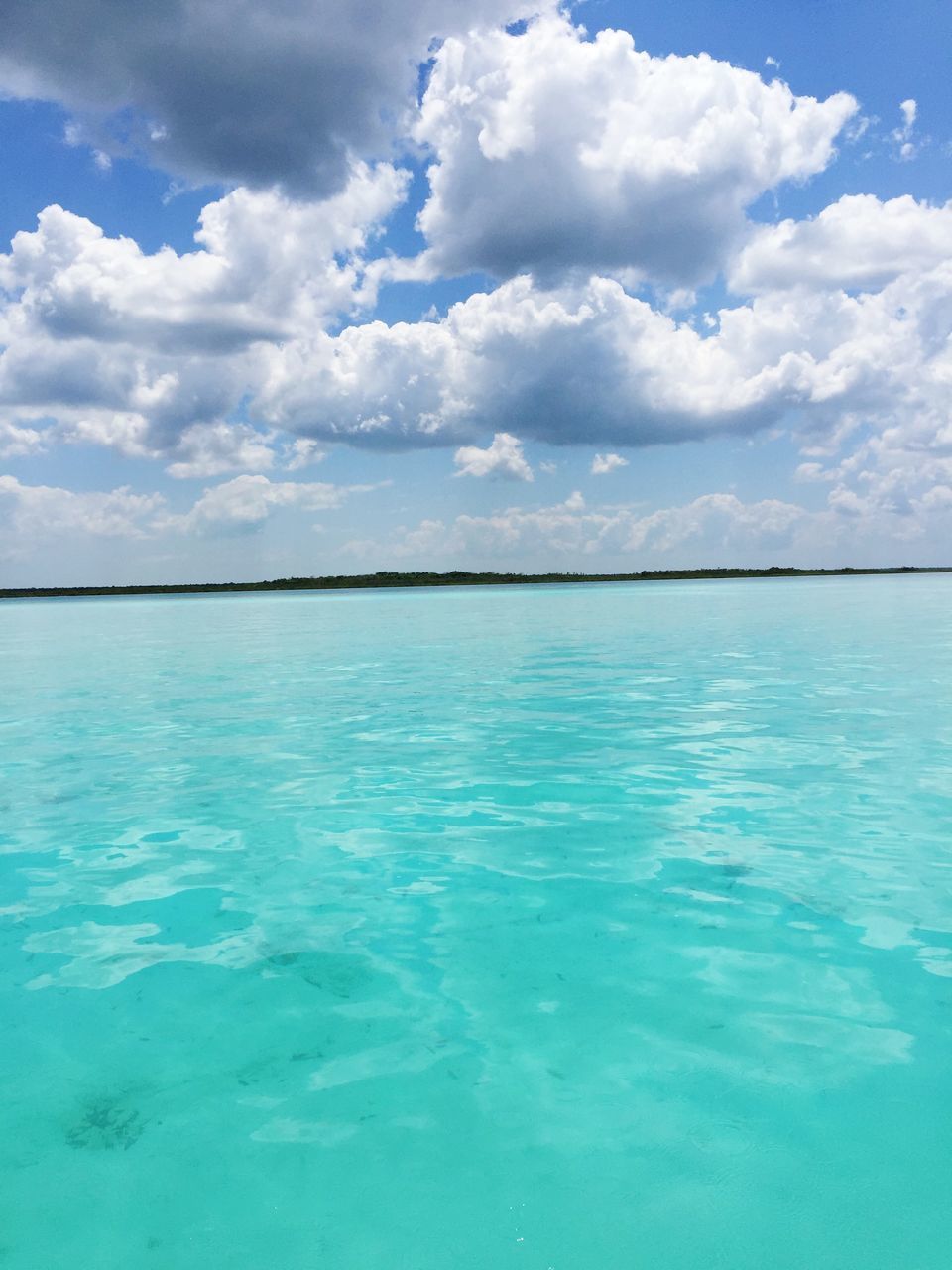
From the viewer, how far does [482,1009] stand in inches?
251

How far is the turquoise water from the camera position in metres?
4.32

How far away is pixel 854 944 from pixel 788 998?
1254 mm

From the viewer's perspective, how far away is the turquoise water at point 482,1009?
14.2 ft

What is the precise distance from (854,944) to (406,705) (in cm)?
1508

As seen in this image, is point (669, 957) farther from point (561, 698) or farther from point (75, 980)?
point (561, 698)

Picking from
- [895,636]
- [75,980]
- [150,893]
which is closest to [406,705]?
[150,893]

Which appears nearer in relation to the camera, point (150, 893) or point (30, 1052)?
point (30, 1052)

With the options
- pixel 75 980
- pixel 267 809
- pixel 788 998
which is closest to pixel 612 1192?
pixel 788 998

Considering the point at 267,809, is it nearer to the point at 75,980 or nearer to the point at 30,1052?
the point at 75,980

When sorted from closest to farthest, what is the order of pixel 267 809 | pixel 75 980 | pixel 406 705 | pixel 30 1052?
pixel 30 1052, pixel 75 980, pixel 267 809, pixel 406 705

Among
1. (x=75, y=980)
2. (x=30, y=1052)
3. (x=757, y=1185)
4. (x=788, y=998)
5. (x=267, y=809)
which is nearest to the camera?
(x=757, y=1185)

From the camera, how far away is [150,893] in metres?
9.01

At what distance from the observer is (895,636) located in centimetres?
3900

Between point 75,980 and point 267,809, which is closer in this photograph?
point 75,980
